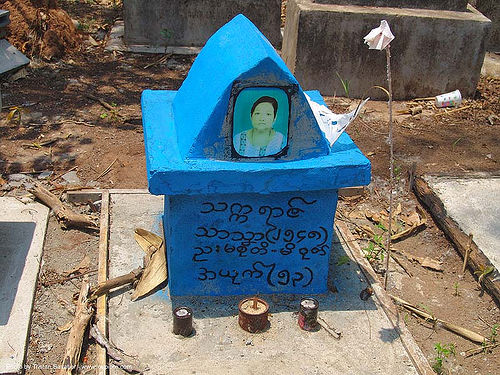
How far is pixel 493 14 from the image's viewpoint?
28.9 feet

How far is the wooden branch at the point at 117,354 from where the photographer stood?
10.8 feet

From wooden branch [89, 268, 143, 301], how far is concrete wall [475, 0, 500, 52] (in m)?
6.76

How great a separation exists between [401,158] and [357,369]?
326 cm

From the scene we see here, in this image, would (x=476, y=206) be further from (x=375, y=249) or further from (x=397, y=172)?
(x=375, y=249)

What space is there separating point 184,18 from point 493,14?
4.54 meters

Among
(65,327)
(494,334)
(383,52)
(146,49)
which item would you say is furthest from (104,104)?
(494,334)

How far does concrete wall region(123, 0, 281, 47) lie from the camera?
859cm

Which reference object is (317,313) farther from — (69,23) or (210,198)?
(69,23)

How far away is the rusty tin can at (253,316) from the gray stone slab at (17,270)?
4.25 feet

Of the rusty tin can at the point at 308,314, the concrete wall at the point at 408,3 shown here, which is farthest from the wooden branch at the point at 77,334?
the concrete wall at the point at 408,3

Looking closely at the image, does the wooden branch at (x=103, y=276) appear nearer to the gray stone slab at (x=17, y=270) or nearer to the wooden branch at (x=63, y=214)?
the wooden branch at (x=63, y=214)

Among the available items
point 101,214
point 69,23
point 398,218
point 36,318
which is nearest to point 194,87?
point 101,214

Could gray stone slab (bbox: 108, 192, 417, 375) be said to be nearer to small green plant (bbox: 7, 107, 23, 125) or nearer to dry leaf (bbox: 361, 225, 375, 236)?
dry leaf (bbox: 361, 225, 375, 236)

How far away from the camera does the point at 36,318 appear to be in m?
3.84
